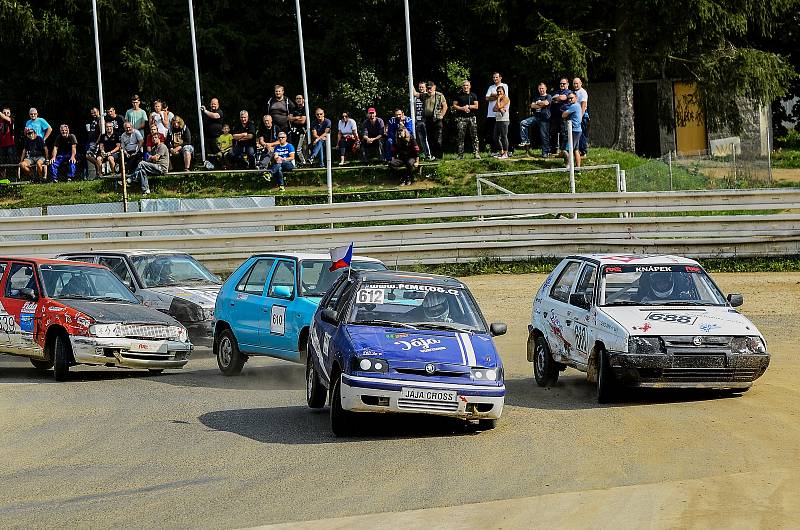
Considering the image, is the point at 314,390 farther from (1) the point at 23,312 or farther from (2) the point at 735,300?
(1) the point at 23,312

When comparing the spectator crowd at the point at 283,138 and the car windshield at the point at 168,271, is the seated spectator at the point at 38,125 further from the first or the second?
the car windshield at the point at 168,271

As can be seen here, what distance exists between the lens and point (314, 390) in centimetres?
1333

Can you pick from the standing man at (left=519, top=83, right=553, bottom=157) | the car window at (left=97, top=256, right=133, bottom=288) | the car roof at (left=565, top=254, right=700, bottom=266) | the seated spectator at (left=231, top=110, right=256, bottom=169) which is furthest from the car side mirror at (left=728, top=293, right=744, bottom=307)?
the seated spectator at (left=231, top=110, right=256, bottom=169)

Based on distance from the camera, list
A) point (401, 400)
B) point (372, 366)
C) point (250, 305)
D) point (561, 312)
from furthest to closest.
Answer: point (250, 305), point (561, 312), point (372, 366), point (401, 400)

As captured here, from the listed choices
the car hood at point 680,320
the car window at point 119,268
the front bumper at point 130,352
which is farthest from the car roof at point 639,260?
the car window at point 119,268

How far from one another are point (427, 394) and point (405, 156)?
56.1 ft

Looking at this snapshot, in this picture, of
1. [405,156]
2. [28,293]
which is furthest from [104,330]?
[405,156]

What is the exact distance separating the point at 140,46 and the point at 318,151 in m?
8.99

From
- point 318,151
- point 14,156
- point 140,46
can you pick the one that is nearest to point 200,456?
point 318,151

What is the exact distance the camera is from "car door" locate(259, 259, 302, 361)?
51.8ft

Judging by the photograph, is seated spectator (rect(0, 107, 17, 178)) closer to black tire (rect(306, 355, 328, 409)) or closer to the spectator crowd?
the spectator crowd

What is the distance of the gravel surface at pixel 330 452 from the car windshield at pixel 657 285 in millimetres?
1038

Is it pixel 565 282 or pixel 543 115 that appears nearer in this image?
pixel 565 282

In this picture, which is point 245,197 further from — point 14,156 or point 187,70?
point 187,70
